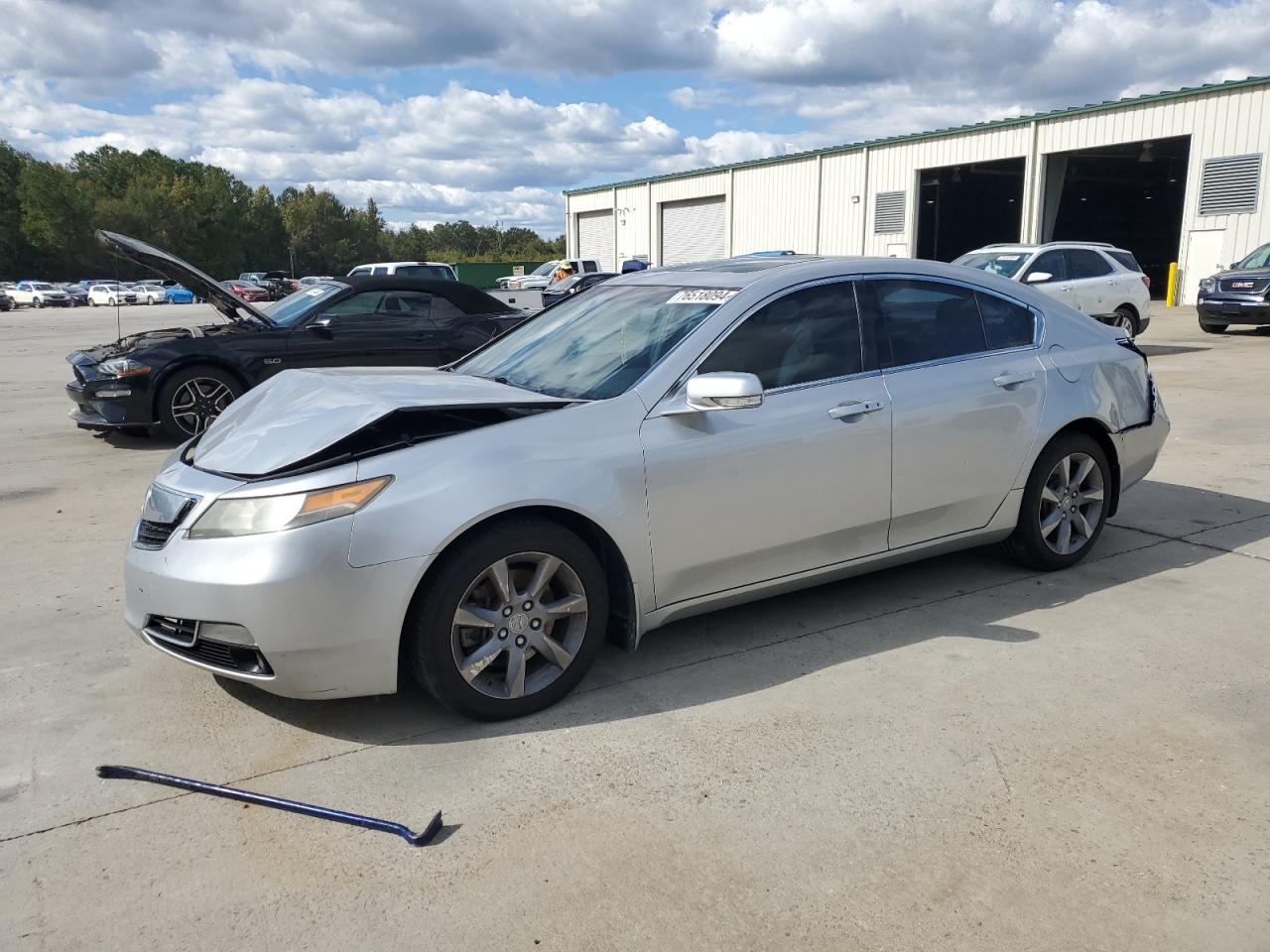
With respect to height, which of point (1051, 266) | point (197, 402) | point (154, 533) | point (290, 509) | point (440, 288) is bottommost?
point (197, 402)

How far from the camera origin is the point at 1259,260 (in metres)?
19.2

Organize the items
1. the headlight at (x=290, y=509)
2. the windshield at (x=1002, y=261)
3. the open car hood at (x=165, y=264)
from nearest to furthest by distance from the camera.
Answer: the headlight at (x=290, y=509)
the open car hood at (x=165, y=264)
the windshield at (x=1002, y=261)

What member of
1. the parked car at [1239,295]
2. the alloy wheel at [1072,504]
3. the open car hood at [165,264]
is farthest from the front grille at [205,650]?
the parked car at [1239,295]

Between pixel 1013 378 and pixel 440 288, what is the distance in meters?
6.80

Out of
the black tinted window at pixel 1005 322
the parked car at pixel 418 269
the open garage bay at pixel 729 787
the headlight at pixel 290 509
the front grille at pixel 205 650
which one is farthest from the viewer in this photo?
the parked car at pixel 418 269

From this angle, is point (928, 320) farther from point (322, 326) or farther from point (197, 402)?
point (197, 402)

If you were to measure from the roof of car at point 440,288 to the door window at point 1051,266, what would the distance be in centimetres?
828

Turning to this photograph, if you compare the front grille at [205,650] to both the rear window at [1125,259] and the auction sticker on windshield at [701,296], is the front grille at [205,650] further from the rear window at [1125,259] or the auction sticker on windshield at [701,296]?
the rear window at [1125,259]

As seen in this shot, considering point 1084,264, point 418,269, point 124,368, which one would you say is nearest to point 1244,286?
point 1084,264

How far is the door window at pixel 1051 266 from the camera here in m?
14.8

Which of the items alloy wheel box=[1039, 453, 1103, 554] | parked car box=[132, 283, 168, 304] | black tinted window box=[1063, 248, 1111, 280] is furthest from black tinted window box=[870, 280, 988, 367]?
parked car box=[132, 283, 168, 304]

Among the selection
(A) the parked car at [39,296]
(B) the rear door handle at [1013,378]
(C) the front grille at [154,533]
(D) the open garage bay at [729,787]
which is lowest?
(D) the open garage bay at [729,787]

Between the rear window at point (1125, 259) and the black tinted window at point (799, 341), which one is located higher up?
the rear window at point (1125, 259)

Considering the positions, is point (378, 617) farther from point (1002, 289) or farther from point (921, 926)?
point (1002, 289)
